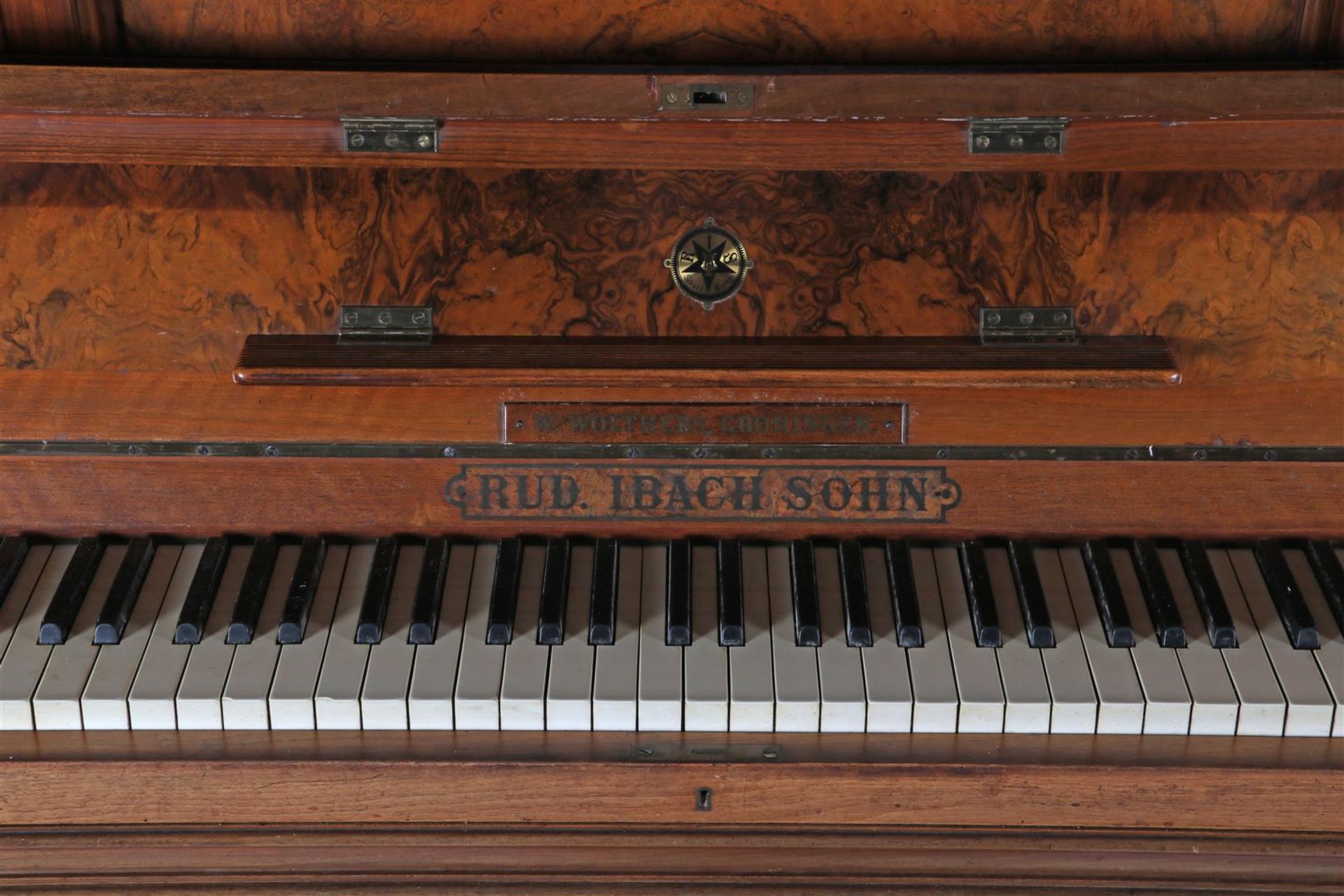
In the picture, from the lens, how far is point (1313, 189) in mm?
2258

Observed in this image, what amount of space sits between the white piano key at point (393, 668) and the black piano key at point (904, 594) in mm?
847

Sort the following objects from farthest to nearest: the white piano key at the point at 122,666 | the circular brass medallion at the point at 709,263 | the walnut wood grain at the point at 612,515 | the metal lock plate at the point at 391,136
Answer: the walnut wood grain at the point at 612,515, the circular brass medallion at the point at 709,263, the white piano key at the point at 122,666, the metal lock plate at the point at 391,136

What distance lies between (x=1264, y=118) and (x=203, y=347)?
183cm

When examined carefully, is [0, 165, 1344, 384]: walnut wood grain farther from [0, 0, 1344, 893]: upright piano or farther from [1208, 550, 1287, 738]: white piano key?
[1208, 550, 1287, 738]: white piano key

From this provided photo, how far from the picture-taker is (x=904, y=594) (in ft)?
7.66

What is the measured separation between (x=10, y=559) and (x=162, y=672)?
43 cm

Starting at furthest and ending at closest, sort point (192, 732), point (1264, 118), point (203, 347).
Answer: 1. point (203, 347)
2. point (192, 732)
3. point (1264, 118)

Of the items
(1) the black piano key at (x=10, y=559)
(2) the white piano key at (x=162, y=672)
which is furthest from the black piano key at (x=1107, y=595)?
(1) the black piano key at (x=10, y=559)

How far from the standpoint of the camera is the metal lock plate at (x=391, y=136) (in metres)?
2.10

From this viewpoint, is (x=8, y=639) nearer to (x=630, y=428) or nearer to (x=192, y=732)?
(x=192, y=732)

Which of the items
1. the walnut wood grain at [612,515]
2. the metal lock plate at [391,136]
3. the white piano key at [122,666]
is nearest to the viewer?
the metal lock plate at [391,136]

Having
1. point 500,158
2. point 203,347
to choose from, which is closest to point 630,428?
point 500,158

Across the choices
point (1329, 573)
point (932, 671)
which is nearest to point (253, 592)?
point (932, 671)

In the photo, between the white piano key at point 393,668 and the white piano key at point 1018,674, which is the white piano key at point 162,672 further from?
the white piano key at point 1018,674
